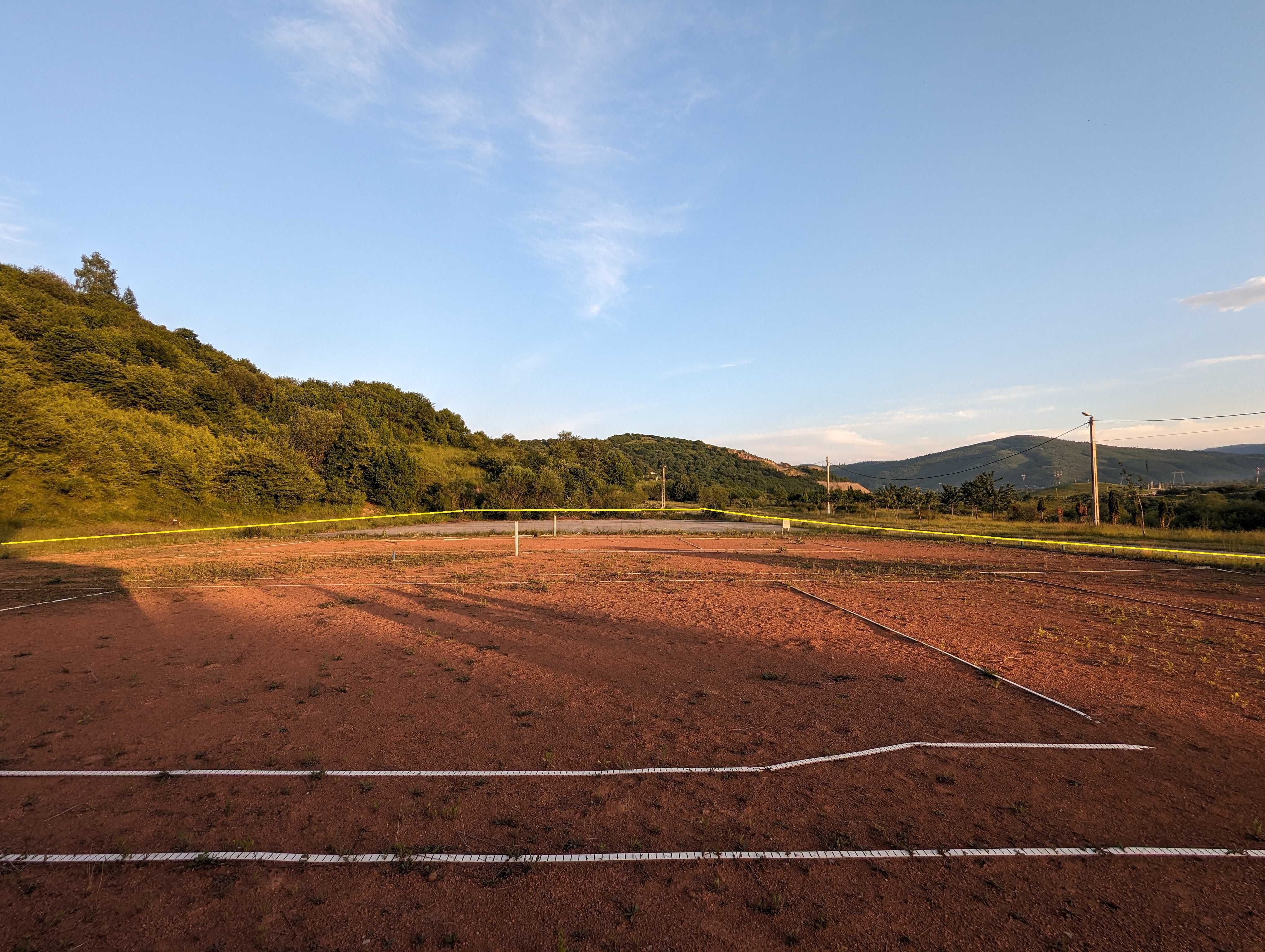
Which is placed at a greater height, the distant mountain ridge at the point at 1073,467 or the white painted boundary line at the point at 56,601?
the distant mountain ridge at the point at 1073,467

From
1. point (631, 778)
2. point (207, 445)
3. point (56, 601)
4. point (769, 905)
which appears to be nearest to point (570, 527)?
point (207, 445)

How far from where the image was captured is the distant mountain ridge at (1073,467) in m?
160

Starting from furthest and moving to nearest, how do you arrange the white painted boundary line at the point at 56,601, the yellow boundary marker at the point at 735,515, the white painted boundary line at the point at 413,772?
the yellow boundary marker at the point at 735,515 → the white painted boundary line at the point at 56,601 → the white painted boundary line at the point at 413,772

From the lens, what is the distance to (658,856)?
3799 mm

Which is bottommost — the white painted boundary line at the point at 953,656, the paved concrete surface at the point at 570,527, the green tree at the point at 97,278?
the white painted boundary line at the point at 953,656

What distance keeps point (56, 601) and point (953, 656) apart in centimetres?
1883

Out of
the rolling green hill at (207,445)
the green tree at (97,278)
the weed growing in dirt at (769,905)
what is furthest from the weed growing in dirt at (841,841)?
the green tree at (97,278)

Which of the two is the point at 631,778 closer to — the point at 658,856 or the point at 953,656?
the point at 658,856

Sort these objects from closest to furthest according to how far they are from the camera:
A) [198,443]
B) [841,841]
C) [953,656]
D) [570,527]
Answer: [841,841]
[953,656]
[198,443]
[570,527]

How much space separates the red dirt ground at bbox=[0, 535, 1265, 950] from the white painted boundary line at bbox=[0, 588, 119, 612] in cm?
49

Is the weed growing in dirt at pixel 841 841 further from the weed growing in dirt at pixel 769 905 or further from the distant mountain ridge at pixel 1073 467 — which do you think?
the distant mountain ridge at pixel 1073 467

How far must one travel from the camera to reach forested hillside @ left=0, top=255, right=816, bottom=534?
96.4ft

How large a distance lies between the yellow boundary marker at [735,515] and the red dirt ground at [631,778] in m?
12.9

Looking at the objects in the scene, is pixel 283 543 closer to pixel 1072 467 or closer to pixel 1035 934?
pixel 1035 934
